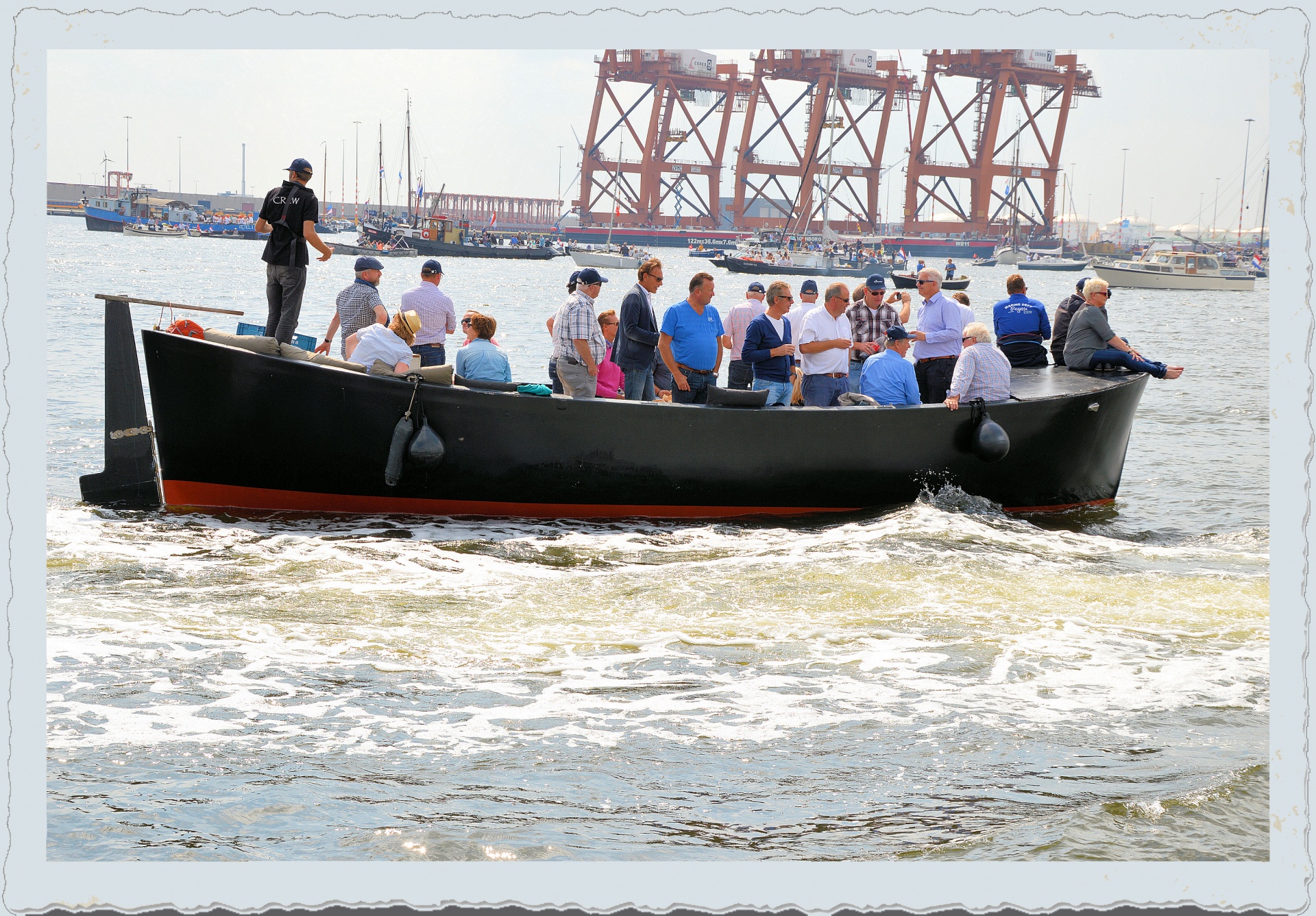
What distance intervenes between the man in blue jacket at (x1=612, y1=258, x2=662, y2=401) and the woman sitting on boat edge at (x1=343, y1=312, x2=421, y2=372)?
1486 mm

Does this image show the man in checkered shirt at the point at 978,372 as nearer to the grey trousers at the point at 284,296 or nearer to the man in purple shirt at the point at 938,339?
the man in purple shirt at the point at 938,339

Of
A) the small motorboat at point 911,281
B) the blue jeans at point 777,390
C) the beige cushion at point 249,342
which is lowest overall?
the blue jeans at point 777,390

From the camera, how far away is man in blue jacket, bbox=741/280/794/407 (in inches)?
327

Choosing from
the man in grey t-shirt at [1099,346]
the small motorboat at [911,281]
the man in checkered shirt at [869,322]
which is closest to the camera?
the man in checkered shirt at [869,322]

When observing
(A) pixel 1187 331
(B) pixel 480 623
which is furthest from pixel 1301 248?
(A) pixel 1187 331

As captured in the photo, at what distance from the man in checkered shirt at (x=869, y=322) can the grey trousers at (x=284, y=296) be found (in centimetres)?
438

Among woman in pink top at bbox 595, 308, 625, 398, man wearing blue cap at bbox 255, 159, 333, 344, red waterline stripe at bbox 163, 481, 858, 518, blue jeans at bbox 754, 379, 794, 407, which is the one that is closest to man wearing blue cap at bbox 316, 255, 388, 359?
man wearing blue cap at bbox 255, 159, 333, 344

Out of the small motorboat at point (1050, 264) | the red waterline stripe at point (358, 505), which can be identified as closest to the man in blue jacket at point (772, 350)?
the red waterline stripe at point (358, 505)

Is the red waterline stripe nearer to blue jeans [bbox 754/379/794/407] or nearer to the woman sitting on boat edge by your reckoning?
the woman sitting on boat edge

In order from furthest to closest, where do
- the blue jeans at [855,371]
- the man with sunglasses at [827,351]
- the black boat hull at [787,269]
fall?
the black boat hull at [787,269]
the blue jeans at [855,371]
the man with sunglasses at [827,351]

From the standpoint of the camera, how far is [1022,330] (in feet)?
34.6

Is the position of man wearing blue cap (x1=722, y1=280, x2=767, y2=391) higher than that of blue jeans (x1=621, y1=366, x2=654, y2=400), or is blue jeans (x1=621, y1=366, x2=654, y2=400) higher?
man wearing blue cap (x1=722, y1=280, x2=767, y2=391)

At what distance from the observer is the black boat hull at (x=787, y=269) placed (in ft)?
231

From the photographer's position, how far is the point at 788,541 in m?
7.73
